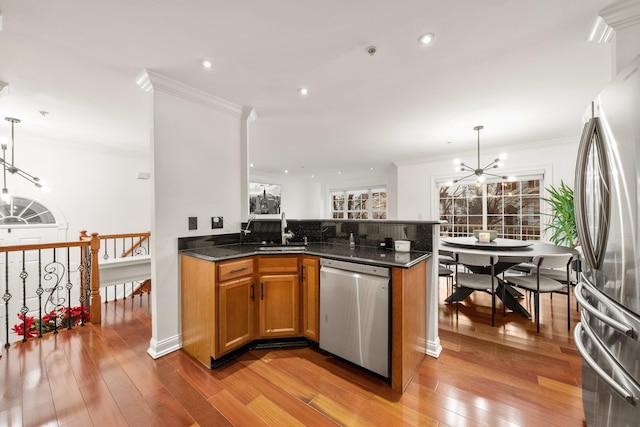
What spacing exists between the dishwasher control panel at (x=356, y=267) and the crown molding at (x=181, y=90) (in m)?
1.96

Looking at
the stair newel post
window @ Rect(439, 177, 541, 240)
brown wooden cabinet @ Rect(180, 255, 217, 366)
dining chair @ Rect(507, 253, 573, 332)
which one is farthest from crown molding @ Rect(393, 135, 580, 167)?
the stair newel post

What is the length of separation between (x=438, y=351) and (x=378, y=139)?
10.5ft

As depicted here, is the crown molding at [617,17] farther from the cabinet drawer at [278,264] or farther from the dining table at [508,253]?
the cabinet drawer at [278,264]

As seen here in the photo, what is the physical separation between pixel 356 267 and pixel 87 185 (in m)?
5.21

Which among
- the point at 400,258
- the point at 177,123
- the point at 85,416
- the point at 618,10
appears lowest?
the point at 85,416

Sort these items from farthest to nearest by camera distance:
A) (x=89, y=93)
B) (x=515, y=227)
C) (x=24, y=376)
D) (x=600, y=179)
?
(x=515, y=227)
(x=89, y=93)
(x=24, y=376)
(x=600, y=179)

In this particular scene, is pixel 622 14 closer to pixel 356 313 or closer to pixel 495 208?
pixel 356 313

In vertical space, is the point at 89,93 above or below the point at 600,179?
above

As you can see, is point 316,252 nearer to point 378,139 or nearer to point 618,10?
point 618,10

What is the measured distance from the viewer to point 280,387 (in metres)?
1.85

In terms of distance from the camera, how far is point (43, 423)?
60.6 inches

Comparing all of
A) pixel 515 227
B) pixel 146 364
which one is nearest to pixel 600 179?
pixel 146 364

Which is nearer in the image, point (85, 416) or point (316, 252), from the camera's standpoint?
point (85, 416)

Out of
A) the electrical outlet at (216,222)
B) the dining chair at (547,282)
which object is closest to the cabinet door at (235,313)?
the electrical outlet at (216,222)
